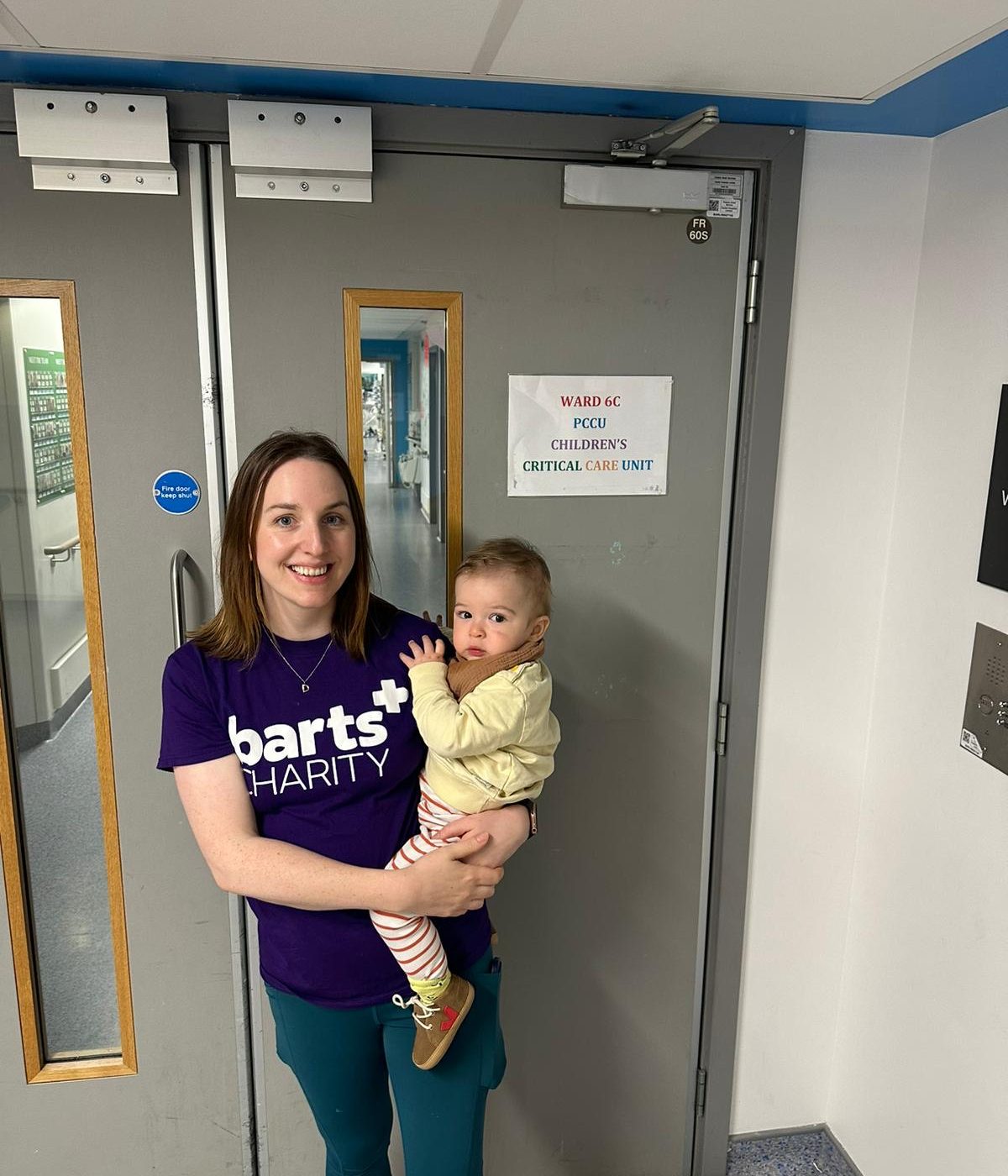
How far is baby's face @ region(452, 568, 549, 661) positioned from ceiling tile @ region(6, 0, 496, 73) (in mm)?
851

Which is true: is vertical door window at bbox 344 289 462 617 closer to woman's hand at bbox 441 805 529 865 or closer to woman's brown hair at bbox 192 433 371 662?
woman's brown hair at bbox 192 433 371 662

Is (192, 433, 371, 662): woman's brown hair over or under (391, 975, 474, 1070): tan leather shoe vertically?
over

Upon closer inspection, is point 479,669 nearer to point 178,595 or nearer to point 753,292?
point 178,595

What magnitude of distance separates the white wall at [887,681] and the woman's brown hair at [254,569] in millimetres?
1000

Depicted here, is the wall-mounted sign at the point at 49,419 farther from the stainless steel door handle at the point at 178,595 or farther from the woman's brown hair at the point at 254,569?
the woman's brown hair at the point at 254,569

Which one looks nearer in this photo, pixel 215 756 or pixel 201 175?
pixel 215 756

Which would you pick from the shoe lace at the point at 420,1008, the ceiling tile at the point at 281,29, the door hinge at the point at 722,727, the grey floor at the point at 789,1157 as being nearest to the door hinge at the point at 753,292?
the ceiling tile at the point at 281,29

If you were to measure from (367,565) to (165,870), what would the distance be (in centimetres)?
89

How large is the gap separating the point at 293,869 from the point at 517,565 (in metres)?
0.64

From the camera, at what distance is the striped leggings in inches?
61.8

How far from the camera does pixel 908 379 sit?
2066mm

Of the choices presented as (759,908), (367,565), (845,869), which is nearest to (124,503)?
(367,565)

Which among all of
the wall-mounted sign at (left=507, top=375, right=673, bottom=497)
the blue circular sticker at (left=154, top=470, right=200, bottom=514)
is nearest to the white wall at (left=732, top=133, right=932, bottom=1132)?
the wall-mounted sign at (left=507, top=375, right=673, bottom=497)

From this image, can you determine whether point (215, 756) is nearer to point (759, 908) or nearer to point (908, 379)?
point (759, 908)
